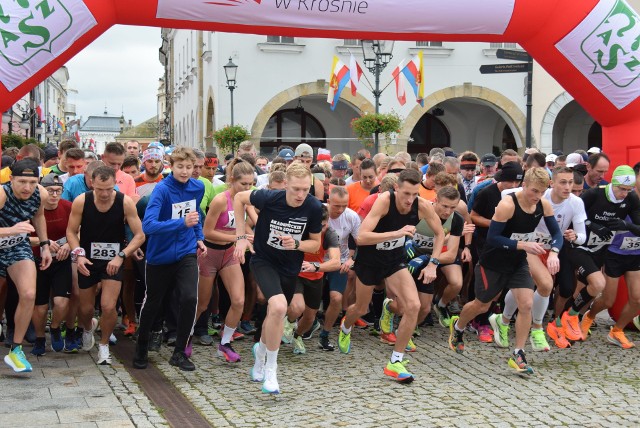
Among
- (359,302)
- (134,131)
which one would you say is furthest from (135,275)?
(134,131)

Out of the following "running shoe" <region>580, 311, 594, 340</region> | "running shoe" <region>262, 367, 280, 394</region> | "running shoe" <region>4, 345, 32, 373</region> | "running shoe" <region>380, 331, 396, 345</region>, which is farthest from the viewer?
"running shoe" <region>580, 311, 594, 340</region>

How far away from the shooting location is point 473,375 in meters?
7.71

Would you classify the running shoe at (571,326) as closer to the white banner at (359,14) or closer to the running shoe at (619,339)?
the running shoe at (619,339)

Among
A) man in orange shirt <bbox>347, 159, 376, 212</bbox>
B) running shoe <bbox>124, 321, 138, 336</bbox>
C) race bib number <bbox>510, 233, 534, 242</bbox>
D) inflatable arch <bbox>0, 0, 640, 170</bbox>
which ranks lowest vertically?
running shoe <bbox>124, 321, 138, 336</bbox>

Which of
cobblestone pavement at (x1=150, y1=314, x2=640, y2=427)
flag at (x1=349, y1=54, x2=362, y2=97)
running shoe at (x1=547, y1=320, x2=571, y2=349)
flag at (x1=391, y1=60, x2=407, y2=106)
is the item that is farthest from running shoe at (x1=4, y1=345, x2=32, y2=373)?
flag at (x1=391, y1=60, x2=407, y2=106)

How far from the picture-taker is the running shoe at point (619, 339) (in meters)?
9.05

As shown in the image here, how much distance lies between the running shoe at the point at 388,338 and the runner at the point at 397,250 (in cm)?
119

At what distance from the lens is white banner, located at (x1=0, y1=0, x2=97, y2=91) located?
7902 millimetres

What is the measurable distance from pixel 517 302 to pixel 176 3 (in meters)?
4.38

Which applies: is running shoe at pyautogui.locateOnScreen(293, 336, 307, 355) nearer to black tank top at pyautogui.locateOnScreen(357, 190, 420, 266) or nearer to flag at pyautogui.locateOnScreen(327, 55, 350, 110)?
black tank top at pyautogui.locateOnScreen(357, 190, 420, 266)

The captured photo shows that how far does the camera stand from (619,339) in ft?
30.0

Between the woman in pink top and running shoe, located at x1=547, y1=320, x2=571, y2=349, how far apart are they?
325 centimetres

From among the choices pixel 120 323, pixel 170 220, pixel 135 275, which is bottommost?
pixel 120 323

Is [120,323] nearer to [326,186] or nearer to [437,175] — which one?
[326,186]
